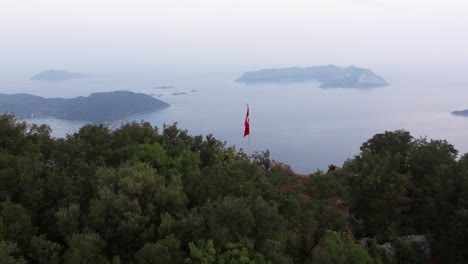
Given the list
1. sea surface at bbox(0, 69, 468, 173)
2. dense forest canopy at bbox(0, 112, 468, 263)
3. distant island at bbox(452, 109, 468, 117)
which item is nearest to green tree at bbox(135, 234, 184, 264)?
dense forest canopy at bbox(0, 112, 468, 263)

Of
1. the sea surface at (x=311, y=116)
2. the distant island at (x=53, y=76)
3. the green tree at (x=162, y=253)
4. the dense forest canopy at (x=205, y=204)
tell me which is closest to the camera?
the green tree at (x=162, y=253)

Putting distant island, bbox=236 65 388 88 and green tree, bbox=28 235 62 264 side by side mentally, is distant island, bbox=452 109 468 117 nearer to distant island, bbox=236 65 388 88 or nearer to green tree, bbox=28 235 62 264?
distant island, bbox=236 65 388 88

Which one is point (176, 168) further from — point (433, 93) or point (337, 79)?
point (337, 79)

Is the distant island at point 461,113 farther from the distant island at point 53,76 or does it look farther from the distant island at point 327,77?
the distant island at point 53,76

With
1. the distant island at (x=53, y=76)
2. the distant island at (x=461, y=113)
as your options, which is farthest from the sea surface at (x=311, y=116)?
the distant island at (x=53, y=76)

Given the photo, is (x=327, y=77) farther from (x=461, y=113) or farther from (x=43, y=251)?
(x=43, y=251)

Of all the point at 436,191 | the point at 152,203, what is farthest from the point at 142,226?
the point at 436,191
